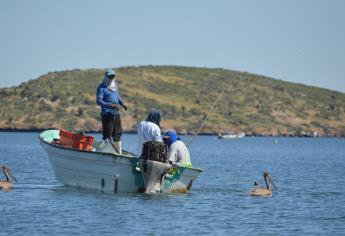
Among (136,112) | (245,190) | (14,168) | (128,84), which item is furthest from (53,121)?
(245,190)

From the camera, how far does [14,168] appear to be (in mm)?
46625

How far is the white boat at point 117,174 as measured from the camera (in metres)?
28.2

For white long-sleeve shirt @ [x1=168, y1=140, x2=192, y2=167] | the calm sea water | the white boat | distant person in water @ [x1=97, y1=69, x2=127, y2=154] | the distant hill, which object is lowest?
the calm sea water

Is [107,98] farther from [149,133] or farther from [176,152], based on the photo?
[176,152]

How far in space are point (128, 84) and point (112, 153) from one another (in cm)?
16910

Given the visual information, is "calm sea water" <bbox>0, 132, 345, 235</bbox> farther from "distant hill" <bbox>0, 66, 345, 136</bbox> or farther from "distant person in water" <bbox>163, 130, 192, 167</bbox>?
"distant hill" <bbox>0, 66, 345, 136</bbox>

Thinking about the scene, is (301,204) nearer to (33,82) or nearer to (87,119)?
(87,119)

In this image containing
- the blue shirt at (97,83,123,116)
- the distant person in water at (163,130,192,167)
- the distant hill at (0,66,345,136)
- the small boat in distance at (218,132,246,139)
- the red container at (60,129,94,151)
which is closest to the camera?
the distant person in water at (163,130,192,167)

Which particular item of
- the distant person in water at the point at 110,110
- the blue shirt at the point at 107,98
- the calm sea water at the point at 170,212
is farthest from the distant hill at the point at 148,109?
the blue shirt at the point at 107,98

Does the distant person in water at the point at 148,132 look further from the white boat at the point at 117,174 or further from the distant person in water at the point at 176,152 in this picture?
the distant person in water at the point at 176,152

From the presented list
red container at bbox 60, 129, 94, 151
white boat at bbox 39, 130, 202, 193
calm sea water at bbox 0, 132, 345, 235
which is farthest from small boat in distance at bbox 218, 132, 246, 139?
white boat at bbox 39, 130, 202, 193

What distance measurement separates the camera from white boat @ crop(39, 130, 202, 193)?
2819 centimetres

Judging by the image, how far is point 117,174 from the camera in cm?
2853

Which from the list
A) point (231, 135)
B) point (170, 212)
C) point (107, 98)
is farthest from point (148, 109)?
point (170, 212)
